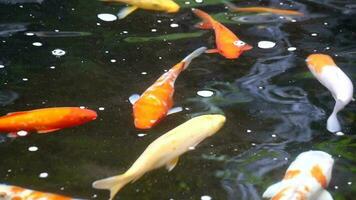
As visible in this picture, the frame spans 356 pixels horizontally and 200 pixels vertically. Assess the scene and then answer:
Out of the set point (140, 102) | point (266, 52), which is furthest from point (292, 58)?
point (140, 102)

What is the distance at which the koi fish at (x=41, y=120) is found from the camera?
9.63ft

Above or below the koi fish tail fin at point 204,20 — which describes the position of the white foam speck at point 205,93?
below

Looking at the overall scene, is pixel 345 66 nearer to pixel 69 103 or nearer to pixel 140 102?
pixel 140 102

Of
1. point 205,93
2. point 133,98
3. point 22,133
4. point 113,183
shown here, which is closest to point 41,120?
point 22,133

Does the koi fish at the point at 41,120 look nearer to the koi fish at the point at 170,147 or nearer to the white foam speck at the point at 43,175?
the white foam speck at the point at 43,175

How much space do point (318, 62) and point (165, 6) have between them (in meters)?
1.40

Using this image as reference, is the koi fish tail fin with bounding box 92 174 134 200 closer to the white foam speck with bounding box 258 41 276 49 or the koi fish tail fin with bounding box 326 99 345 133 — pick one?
the koi fish tail fin with bounding box 326 99 345 133

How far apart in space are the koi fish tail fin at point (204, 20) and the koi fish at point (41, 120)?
1.52 meters

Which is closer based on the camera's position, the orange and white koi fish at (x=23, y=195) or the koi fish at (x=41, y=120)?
the orange and white koi fish at (x=23, y=195)

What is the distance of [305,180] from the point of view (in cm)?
258

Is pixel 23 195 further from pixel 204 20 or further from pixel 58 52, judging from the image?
pixel 204 20

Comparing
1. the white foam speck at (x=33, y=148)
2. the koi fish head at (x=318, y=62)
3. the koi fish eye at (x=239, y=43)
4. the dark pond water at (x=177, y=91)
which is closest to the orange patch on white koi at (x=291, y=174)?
the dark pond water at (x=177, y=91)

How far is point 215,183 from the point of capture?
276 centimetres

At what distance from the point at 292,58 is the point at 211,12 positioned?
0.94 m
